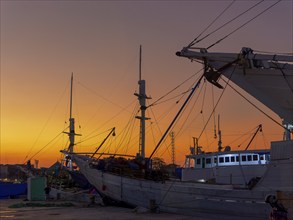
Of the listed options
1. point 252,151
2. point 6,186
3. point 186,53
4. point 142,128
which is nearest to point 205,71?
point 186,53

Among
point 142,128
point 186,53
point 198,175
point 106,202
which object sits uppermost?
point 186,53

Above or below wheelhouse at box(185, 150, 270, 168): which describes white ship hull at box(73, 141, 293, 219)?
below

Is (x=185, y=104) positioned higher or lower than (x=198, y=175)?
higher

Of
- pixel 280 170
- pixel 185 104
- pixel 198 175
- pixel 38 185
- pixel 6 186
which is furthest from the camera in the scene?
pixel 6 186

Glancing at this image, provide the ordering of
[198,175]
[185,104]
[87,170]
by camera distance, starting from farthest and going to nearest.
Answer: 1. [87,170]
2. [198,175]
3. [185,104]

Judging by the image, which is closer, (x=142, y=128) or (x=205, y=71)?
(x=205, y=71)

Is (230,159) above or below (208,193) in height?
above

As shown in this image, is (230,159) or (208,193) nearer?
(208,193)

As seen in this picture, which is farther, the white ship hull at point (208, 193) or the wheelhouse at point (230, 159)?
the wheelhouse at point (230, 159)

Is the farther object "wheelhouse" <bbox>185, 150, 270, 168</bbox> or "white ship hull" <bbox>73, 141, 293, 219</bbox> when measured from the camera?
"wheelhouse" <bbox>185, 150, 270, 168</bbox>

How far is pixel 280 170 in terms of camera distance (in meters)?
16.3

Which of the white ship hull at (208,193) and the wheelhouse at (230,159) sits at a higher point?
the wheelhouse at (230,159)

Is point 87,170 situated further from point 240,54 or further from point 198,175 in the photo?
point 240,54

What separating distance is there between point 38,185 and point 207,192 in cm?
1906
